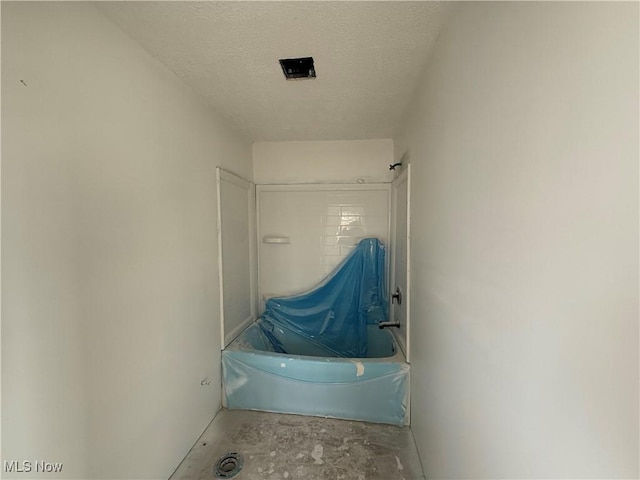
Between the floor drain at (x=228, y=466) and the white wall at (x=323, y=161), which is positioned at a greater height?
the white wall at (x=323, y=161)

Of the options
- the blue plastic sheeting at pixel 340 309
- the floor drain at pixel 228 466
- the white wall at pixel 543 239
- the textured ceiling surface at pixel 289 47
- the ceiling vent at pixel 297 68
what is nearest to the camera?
the white wall at pixel 543 239

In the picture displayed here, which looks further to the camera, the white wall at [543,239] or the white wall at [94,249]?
the white wall at [94,249]

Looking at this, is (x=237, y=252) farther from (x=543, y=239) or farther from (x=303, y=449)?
(x=543, y=239)

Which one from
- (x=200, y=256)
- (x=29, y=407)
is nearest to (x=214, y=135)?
(x=200, y=256)

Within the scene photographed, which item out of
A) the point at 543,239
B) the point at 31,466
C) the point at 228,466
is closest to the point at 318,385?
the point at 228,466

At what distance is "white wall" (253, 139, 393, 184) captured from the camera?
2.83m

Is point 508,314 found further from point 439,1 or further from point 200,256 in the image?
point 200,256

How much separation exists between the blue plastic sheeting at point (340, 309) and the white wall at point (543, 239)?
59.2 inches

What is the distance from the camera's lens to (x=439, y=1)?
1.06 meters

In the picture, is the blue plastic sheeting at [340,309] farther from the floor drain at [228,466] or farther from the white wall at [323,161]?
the floor drain at [228,466]

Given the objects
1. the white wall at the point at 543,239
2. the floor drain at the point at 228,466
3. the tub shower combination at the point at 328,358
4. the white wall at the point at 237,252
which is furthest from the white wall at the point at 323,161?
the floor drain at the point at 228,466

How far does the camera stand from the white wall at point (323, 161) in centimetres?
283

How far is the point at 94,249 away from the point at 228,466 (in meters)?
1.50

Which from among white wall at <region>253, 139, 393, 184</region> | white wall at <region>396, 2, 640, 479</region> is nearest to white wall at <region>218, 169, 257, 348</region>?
white wall at <region>253, 139, 393, 184</region>
